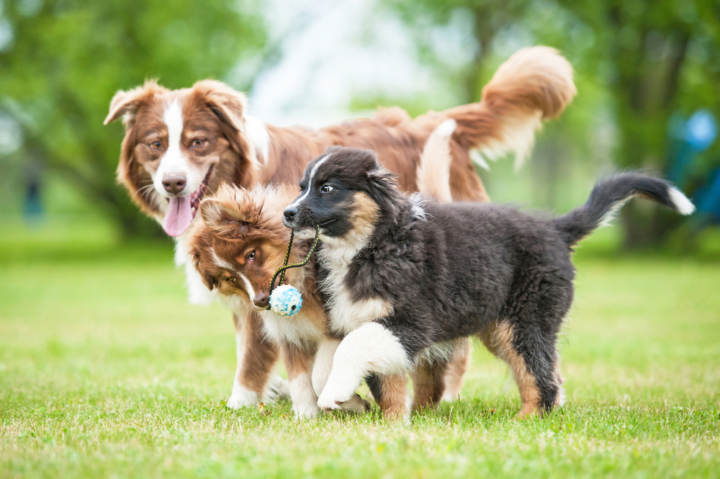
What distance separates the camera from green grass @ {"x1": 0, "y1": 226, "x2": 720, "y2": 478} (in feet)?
11.6

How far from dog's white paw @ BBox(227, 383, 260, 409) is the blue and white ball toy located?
3.48 feet

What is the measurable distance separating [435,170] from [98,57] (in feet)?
61.5

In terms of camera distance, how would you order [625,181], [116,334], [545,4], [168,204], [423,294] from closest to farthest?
[423,294] → [625,181] → [168,204] → [116,334] → [545,4]

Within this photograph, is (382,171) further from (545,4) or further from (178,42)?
(545,4)

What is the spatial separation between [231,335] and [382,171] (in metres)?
6.92

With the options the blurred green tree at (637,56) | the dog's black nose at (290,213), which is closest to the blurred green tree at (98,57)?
the blurred green tree at (637,56)

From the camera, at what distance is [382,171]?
4703mm

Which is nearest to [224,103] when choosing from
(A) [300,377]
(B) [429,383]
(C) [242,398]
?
(A) [300,377]

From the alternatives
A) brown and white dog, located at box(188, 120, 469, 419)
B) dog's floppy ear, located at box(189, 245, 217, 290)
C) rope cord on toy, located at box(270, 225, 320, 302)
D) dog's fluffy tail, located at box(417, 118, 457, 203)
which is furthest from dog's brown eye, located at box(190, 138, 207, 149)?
dog's fluffy tail, located at box(417, 118, 457, 203)

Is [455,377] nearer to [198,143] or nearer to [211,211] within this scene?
[211,211]

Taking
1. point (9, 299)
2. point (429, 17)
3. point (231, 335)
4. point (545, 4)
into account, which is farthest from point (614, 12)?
point (9, 299)

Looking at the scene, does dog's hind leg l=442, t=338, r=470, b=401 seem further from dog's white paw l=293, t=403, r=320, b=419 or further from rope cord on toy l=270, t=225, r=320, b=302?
rope cord on toy l=270, t=225, r=320, b=302

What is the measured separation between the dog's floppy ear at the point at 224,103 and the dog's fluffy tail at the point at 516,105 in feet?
6.82

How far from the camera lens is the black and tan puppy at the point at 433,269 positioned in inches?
180
